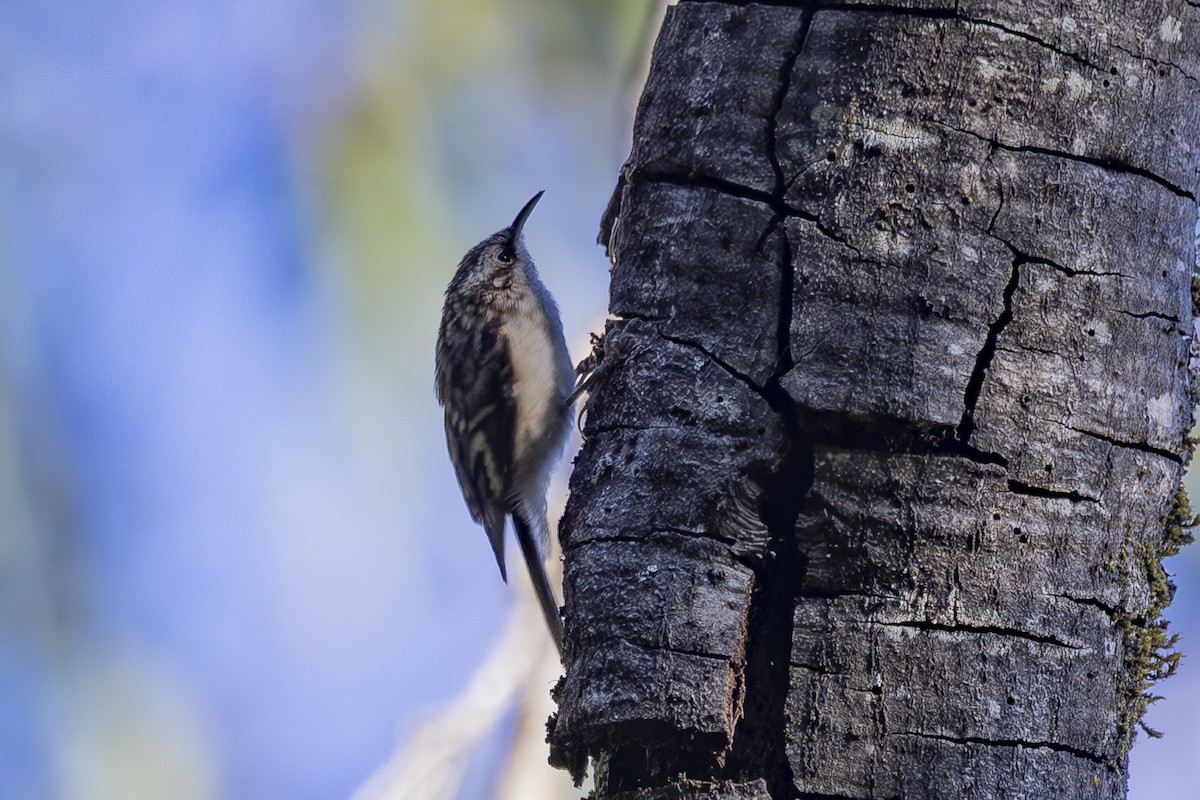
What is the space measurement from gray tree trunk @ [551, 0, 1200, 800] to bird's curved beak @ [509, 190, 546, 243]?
2.21 meters

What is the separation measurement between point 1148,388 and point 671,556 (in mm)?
669

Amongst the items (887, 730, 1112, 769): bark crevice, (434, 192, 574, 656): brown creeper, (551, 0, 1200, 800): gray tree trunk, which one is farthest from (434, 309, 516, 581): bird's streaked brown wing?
(887, 730, 1112, 769): bark crevice

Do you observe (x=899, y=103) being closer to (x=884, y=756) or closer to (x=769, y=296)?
(x=769, y=296)

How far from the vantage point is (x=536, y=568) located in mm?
3256

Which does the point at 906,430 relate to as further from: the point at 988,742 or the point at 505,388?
the point at 505,388

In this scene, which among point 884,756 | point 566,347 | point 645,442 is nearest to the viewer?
point 884,756

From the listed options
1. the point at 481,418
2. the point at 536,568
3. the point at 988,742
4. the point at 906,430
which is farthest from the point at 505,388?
the point at 988,742

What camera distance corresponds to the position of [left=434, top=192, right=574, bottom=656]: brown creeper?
3.44 m

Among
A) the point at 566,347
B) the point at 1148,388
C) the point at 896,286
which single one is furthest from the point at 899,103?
the point at 566,347

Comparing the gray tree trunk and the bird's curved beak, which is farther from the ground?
the bird's curved beak

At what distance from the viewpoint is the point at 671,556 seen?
1.59 metres

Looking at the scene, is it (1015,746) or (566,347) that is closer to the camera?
(1015,746)

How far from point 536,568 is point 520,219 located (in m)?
1.24

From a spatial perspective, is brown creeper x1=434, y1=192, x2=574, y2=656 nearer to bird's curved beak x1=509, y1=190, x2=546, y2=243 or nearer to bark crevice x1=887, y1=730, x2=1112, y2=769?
bird's curved beak x1=509, y1=190, x2=546, y2=243
